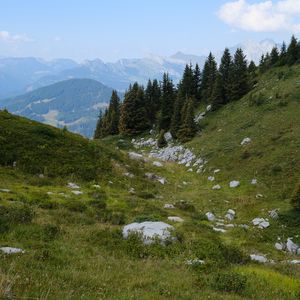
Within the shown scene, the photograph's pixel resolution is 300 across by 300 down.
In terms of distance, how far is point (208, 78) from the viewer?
7006 centimetres

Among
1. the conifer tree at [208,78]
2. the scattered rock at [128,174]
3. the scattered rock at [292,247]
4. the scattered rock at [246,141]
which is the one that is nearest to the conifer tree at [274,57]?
the conifer tree at [208,78]

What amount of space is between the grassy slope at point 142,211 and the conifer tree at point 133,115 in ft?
80.1

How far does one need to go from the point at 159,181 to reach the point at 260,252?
14377 millimetres

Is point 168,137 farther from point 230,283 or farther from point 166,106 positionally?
point 230,283

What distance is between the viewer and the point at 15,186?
66.5 ft

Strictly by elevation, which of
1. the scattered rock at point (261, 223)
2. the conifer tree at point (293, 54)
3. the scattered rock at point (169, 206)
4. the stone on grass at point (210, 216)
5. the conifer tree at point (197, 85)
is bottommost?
the stone on grass at point (210, 216)

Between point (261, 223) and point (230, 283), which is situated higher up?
point (230, 283)

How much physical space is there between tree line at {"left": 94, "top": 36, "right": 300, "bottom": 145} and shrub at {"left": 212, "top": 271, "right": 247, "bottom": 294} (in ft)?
133

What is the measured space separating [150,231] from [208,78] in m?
Answer: 59.6

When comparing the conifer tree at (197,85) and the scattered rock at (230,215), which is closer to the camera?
the scattered rock at (230,215)

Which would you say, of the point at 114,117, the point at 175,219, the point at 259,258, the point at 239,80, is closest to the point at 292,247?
the point at 259,258

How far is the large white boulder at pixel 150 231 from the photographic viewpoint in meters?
13.0

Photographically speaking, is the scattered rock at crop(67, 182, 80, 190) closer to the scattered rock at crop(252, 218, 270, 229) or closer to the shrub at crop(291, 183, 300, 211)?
the scattered rock at crop(252, 218, 270, 229)

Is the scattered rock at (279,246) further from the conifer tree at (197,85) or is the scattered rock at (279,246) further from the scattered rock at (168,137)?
the conifer tree at (197,85)
